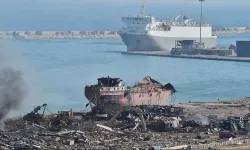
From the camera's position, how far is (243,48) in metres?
78.1

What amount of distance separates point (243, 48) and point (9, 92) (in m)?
51.5

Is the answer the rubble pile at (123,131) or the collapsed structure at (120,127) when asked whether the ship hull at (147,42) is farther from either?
the rubble pile at (123,131)

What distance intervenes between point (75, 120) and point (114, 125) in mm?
1587

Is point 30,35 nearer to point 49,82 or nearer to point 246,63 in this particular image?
point 246,63

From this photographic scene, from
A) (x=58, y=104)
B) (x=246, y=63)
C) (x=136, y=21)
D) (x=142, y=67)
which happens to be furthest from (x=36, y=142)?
(x=136, y=21)

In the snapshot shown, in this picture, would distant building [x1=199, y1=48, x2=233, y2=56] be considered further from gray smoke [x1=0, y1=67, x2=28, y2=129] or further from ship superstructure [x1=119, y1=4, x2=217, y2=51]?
gray smoke [x1=0, y1=67, x2=28, y2=129]

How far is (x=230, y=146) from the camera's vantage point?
911 inches

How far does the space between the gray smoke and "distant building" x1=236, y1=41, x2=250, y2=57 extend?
156ft

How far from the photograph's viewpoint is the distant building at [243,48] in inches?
3051

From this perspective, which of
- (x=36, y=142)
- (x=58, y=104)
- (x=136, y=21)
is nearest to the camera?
(x=36, y=142)

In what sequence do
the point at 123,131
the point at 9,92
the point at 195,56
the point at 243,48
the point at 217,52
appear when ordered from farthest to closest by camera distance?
1. the point at 217,52
2. the point at 195,56
3. the point at 243,48
4. the point at 9,92
5. the point at 123,131

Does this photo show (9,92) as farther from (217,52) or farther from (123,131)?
(217,52)

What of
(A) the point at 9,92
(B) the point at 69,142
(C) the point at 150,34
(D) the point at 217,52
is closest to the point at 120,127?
(B) the point at 69,142

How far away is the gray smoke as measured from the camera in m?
28.1
